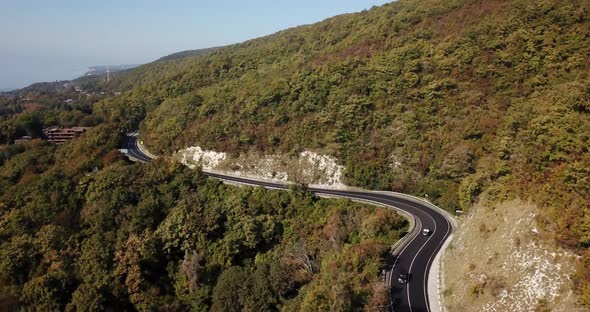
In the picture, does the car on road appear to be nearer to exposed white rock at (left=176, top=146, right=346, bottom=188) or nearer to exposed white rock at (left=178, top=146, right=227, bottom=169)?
exposed white rock at (left=176, top=146, right=346, bottom=188)

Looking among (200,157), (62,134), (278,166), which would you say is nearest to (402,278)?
(278,166)

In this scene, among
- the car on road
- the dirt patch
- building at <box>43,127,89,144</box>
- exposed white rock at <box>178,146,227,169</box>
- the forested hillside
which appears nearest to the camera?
the dirt patch

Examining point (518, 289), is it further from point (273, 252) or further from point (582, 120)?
point (273, 252)

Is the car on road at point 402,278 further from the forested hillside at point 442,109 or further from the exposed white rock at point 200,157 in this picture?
the exposed white rock at point 200,157

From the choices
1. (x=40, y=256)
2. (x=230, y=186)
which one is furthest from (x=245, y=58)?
(x=40, y=256)

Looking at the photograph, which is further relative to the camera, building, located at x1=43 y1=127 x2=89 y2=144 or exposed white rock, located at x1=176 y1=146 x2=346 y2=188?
building, located at x1=43 y1=127 x2=89 y2=144

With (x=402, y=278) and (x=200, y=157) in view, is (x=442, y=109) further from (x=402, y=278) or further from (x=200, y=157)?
(x=200, y=157)

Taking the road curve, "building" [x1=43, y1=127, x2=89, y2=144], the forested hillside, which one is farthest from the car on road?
"building" [x1=43, y1=127, x2=89, y2=144]
